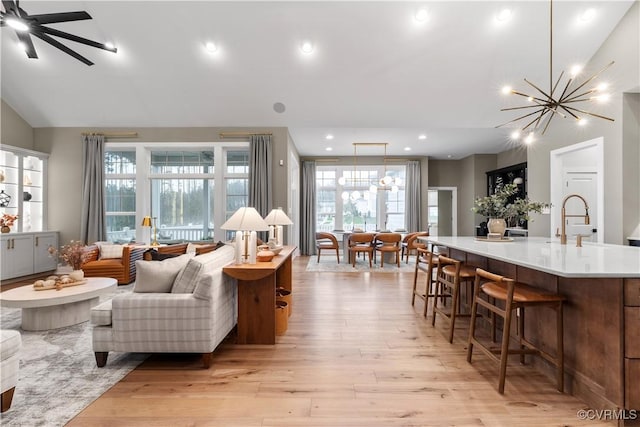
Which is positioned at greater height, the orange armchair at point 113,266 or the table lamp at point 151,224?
the table lamp at point 151,224

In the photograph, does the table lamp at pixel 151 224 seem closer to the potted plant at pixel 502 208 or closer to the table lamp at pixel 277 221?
the table lamp at pixel 277 221

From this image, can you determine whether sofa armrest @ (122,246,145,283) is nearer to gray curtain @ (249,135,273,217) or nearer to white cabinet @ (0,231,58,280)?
white cabinet @ (0,231,58,280)

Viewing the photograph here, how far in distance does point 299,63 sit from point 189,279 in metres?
3.79

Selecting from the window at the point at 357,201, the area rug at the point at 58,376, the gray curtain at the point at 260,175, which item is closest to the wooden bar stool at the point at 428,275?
the area rug at the point at 58,376

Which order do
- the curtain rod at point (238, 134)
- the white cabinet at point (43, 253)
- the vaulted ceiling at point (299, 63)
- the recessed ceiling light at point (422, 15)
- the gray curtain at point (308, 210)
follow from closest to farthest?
1. the recessed ceiling light at point (422, 15)
2. the vaulted ceiling at point (299, 63)
3. the white cabinet at point (43, 253)
4. the curtain rod at point (238, 134)
5. the gray curtain at point (308, 210)

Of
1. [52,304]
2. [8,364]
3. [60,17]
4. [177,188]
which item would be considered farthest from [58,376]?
[177,188]

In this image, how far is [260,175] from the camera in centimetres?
618

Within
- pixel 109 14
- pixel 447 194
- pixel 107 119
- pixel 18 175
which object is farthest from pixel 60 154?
pixel 447 194

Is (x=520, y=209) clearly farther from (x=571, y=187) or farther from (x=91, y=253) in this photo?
(x=91, y=253)

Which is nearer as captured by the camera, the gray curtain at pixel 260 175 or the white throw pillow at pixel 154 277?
the white throw pillow at pixel 154 277

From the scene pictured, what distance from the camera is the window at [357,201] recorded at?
31.0 ft

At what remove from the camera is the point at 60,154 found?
20.6 feet

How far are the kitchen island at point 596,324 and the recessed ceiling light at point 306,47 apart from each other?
12.6 ft

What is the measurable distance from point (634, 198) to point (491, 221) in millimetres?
2414
